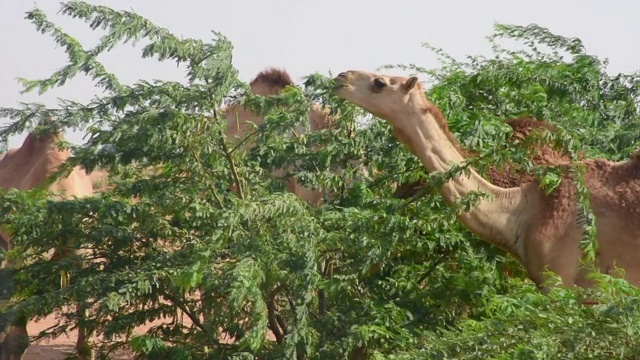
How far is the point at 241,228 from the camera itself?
5.72 meters

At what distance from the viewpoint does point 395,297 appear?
6.62m

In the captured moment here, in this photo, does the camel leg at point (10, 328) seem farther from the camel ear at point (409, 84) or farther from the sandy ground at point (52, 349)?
the camel ear at point (409, 84)

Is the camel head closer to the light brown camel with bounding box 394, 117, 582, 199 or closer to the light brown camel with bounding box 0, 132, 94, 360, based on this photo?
the light brown camel with bounding box 394, 117, 582, 199

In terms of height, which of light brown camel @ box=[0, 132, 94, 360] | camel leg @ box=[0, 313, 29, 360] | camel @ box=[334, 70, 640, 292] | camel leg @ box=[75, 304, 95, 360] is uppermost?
light brown camel @ box=[0, 132, 94, 360]

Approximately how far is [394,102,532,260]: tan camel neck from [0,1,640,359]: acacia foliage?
0.12m

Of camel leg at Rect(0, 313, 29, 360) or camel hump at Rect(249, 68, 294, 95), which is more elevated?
camel hump at Rect(249, 68, 294, 95)

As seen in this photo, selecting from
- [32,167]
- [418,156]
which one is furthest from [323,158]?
[32,167]

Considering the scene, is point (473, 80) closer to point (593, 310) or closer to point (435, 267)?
point (435, 267)

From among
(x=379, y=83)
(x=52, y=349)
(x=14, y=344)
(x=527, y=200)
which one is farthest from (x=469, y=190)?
(x=52, y=349)

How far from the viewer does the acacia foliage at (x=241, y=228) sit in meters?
5.80

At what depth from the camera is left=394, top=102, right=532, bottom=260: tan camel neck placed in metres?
6.81

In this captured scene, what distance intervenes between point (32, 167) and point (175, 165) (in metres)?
4.78

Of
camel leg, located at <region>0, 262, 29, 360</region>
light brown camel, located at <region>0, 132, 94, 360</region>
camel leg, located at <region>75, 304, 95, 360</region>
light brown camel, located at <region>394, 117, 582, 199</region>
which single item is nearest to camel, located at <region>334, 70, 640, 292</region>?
light brown camel, located at <region>394, 117, 582, 199</region>

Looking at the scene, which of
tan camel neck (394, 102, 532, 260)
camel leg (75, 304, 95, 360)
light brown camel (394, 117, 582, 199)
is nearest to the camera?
camel leg (75, 304, 95, 360)
